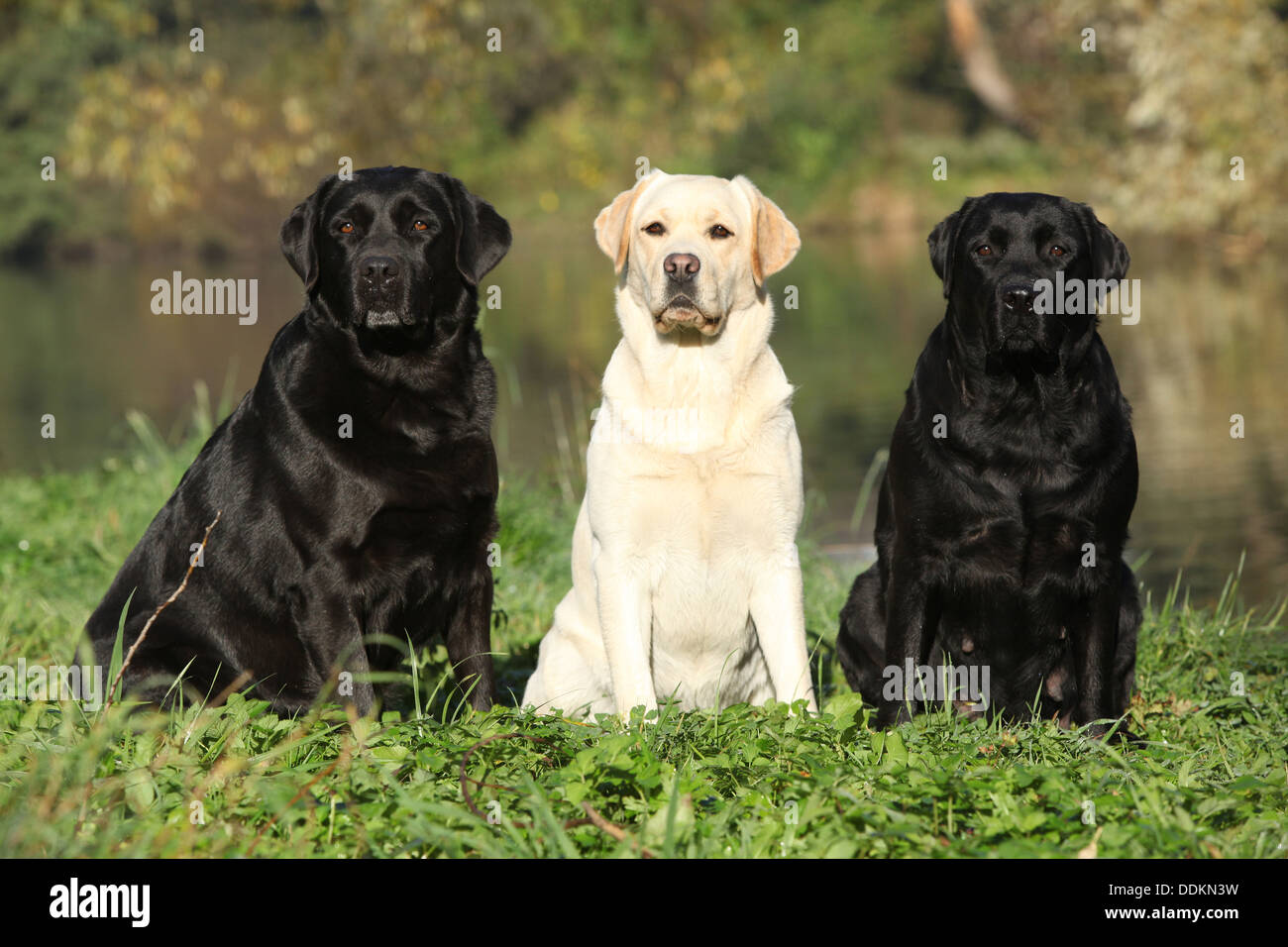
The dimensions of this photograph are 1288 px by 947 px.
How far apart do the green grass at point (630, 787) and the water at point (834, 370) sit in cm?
329

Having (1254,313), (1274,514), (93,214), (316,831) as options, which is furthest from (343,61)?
(93,214)

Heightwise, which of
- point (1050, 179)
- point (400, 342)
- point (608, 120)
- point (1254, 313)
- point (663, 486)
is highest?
point (608, 120)

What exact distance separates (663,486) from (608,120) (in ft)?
100

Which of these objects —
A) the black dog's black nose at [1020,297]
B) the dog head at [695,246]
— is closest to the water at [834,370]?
the dog head at [695,246]

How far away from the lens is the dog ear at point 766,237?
14.0 feet

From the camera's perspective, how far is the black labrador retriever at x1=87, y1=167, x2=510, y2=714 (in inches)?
160

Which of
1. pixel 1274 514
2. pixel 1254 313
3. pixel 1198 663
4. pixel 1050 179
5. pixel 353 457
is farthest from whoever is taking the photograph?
pixel 1050 179

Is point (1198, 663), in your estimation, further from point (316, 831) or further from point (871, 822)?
point (316, 831)

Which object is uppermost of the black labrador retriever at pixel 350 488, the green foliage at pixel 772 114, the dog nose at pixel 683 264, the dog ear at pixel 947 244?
the green foliage at pixel 772 114

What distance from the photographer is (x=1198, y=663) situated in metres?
5.33

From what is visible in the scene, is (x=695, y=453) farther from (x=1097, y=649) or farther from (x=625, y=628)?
(x=1097, y=649)

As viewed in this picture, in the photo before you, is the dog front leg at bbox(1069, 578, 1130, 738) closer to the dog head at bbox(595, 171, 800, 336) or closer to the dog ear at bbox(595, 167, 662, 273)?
the dog head at bbox(595, 171, 800, 336)

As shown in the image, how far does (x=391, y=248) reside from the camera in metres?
4.18

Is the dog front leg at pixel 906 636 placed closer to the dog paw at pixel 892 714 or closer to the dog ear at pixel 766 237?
the dog paw at pixel 892 714
